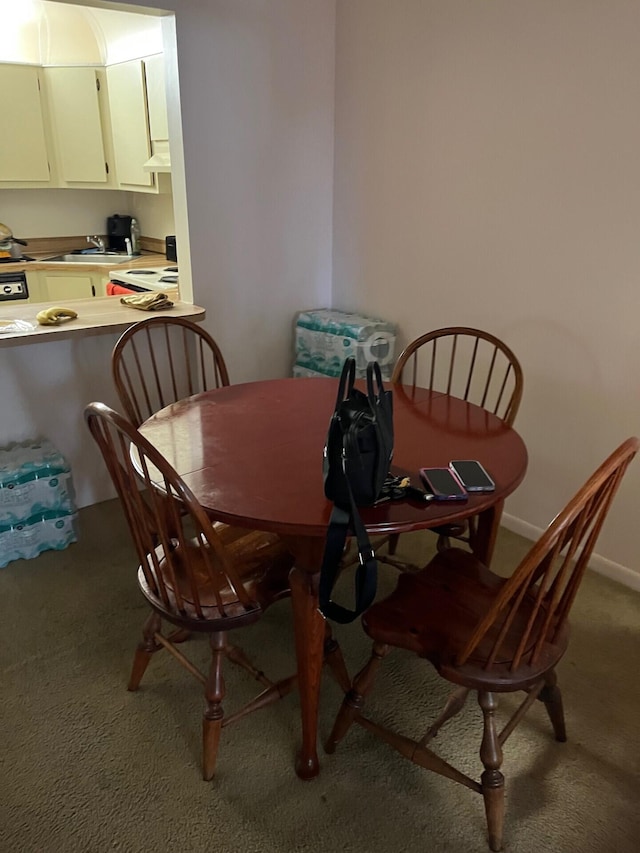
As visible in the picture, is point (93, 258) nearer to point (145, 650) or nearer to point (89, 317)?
point (89, 317)

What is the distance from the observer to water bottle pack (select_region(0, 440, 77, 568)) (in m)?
2.36

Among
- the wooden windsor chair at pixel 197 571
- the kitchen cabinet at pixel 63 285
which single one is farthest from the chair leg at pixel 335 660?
the kitchen cabinet at pixel 63 285

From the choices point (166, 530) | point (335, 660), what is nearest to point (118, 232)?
point (166, 530)

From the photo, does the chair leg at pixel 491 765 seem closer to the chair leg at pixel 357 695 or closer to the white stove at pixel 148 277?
the chair leg at pixel 357 695

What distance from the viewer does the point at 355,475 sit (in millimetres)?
1226

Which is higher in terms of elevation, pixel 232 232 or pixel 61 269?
pixel 232 232

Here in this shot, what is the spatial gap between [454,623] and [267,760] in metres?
0.64

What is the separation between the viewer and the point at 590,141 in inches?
82.7

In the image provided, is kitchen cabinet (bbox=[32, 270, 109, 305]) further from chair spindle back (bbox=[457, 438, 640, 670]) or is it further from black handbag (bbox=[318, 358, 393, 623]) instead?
chair spindle back (bbox=[457, 438, 640, 670])

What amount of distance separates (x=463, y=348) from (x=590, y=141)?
0.91 meters

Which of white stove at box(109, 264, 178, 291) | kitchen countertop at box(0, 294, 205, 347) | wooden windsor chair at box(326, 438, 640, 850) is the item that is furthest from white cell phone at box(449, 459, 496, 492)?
white stove at box(109, 264, 178, 291)

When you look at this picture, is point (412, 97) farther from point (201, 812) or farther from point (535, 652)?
point (201, 812)

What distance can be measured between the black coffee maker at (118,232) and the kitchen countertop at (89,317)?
6.24ft

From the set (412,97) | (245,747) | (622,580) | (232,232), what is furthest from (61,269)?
(622,580)
